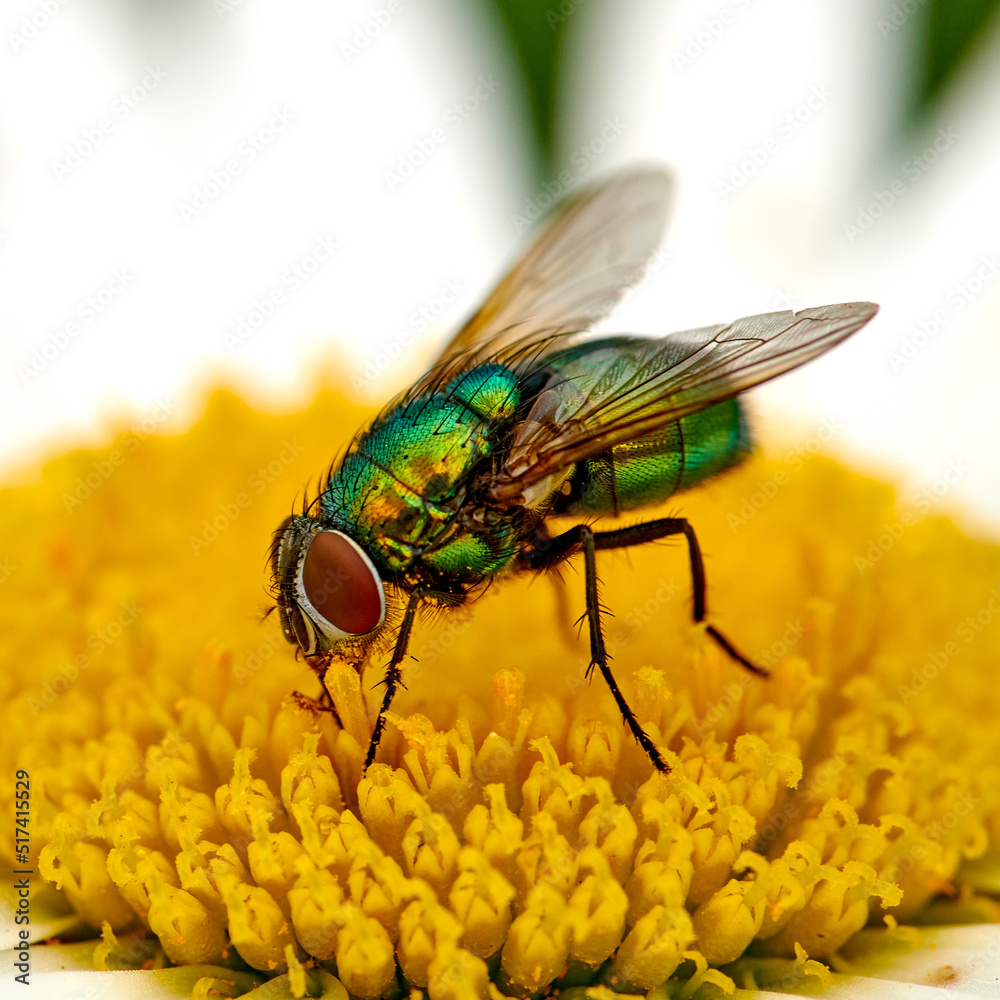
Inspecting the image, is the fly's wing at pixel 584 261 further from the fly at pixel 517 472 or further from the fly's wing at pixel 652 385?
the fly's wing at pixel 652 385

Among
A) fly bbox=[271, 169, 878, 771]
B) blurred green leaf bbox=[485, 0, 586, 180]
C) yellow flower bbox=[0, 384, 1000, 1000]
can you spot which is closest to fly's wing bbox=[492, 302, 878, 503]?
fly bbox=[271, 169, 878, 771]

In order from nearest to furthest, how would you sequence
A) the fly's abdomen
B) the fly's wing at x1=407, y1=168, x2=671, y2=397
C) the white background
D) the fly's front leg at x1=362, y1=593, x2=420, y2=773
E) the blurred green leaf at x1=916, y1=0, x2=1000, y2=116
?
the fly's front leg at x1=362, y1=593, x2=420, y2=773 → the fly's abdomen → the fly's wing at x1=407, y1=168, x2=671, y2=397 → the white background → the blurred green leaf at x1=916, y1=0, x2=1000, y2=116

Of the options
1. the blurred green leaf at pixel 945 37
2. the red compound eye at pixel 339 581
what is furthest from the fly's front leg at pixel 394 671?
the blurred green leaf at pixel 945 37

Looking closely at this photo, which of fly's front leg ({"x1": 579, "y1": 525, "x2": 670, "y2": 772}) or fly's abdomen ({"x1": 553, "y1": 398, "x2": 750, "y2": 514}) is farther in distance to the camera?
fly's abdomen ({"x1": 553, "y1": 398, "x2": 750, "y2": 514})

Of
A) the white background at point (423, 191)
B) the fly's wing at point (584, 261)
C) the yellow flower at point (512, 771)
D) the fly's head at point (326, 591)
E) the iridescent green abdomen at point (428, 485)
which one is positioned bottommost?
the yellow flower at point (512, 771)

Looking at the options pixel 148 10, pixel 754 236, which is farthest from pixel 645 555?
pixel 148 10

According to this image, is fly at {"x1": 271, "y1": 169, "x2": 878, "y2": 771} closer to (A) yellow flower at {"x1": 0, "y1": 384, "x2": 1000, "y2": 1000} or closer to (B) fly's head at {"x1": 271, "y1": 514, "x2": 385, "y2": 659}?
(B) fly's head at {"x1": 271, "y1": 514, "x2": 385, "y2": 659}

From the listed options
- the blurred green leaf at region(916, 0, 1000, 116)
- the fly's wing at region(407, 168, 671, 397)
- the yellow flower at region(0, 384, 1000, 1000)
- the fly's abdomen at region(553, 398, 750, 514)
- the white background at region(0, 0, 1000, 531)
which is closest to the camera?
the yellow flower at region(0, 384, 1000, 1000)
